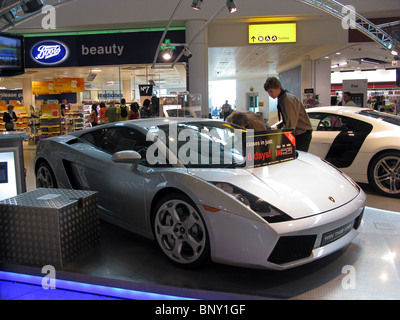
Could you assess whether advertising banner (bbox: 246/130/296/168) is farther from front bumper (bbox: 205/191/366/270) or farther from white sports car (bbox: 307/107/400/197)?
white sports car (bbox: 307/107/400/197)

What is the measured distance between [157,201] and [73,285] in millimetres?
860

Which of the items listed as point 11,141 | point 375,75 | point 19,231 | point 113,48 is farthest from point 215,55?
→ point 375,75

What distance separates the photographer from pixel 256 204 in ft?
8.17

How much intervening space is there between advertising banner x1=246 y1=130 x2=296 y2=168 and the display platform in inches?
34.9

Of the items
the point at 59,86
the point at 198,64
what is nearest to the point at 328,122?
the point at 198,64

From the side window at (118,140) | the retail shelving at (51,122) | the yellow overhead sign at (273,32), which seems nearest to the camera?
the side window at (118,140)

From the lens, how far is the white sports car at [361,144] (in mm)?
4766

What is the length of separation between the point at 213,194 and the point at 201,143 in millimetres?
918

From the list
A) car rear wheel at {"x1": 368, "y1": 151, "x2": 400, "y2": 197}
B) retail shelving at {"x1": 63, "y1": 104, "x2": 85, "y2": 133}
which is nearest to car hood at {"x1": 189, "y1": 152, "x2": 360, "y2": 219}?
car rear wheel at {"x1": 368, "y1": 151, "x2": 400, "y2": 197}

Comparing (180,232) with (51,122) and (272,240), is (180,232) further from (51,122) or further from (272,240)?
(51,122)

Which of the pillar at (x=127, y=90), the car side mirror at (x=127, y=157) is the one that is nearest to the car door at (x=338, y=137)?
the car side mirror at (x=127, y=157)

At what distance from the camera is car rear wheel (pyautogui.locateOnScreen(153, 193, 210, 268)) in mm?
2674

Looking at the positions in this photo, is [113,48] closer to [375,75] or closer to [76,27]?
[76,27]

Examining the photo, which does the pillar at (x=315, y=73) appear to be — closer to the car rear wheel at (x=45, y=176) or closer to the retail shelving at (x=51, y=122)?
the retail shelving at (x=51, y=122)
